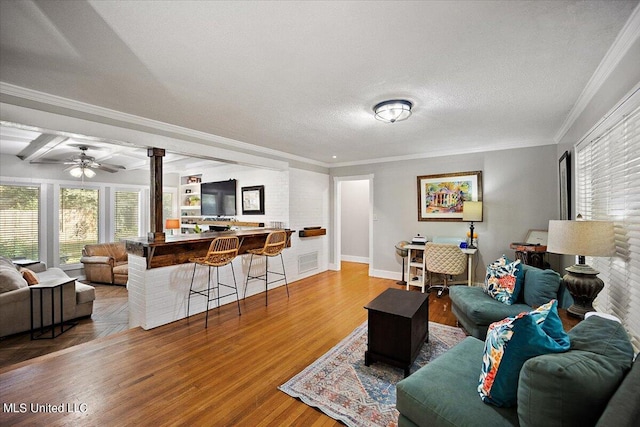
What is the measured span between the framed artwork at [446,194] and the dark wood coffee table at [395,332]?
113 inches

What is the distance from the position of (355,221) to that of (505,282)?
480 cm

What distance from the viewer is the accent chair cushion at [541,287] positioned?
99.3 inches

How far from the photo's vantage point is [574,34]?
1.70 metres

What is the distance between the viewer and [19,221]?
17.4 feet

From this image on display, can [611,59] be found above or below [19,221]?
above

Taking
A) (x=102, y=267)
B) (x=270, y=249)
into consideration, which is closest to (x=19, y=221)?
(x=102, y=267)

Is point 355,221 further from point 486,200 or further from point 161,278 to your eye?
point 161,278

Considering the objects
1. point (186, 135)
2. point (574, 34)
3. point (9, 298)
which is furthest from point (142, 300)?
point (574, 34)

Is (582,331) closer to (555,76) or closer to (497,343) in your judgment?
(497,343)

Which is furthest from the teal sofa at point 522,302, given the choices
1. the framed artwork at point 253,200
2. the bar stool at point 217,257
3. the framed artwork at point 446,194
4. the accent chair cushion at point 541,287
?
the framed artwork at point 253,200

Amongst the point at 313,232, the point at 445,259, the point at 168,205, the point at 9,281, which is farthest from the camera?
the point at 168,205

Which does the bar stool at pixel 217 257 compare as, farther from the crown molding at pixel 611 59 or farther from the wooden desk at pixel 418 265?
the crown molding at pixel 611 59

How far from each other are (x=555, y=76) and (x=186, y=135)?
400 cm

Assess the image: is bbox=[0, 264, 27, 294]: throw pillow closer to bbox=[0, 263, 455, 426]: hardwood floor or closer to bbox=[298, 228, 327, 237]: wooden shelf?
bbox=[0, 263, 455, 426]: hardwood floor
